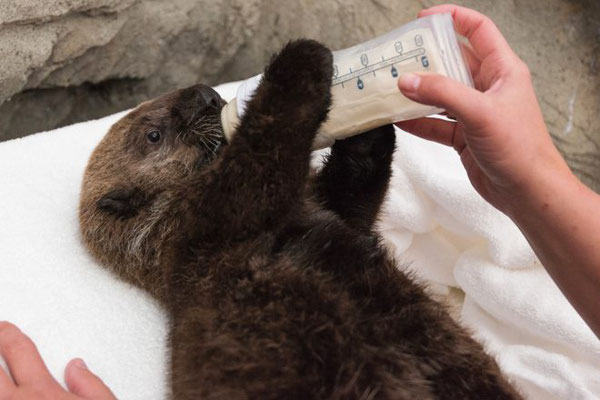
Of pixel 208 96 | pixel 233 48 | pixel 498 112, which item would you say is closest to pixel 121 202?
pixel 208 96

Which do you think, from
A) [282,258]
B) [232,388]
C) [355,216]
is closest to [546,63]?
[355,216]

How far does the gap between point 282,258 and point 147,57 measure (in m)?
1.86

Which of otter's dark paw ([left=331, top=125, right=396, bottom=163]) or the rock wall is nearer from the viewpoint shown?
otter's dark paw ([left=331, top=125, right=396, bottom=163])

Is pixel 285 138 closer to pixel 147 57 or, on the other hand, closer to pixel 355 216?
pixel 355 216

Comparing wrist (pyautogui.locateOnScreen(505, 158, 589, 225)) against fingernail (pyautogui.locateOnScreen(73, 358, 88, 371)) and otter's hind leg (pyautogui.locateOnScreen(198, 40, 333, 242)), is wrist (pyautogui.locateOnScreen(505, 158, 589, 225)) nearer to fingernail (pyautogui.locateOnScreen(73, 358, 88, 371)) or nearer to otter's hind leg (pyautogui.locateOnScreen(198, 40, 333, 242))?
otter's hind leg (pyautogui.locateOnScreen(198, 40, 333, 242))

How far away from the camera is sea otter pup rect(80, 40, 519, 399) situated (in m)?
1.54

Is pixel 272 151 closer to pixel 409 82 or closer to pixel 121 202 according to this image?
pixel 409 82

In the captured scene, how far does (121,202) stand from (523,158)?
4.16 feet

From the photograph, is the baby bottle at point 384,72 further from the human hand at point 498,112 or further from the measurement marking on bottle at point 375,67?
the human hand at point 498,112

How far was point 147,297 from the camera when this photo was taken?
2078mm

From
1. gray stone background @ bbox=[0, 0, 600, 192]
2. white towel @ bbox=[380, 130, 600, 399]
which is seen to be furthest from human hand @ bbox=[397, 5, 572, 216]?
gray stone background @ bbox=[0, 0, 600, 192]

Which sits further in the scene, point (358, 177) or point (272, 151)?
point (358, 177)

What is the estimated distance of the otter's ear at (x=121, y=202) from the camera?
2016 millimetres

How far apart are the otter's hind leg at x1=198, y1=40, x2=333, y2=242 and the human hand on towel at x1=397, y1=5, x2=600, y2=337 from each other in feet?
1.04
